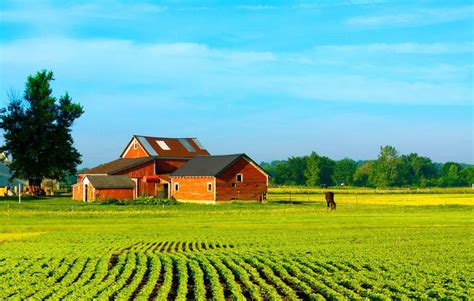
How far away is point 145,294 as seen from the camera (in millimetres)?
17266

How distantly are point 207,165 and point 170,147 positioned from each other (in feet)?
45.6

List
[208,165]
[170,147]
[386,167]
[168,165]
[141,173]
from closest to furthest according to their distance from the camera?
[208,165] → [141,173] → [168,165] → [170,147] → [386,167]

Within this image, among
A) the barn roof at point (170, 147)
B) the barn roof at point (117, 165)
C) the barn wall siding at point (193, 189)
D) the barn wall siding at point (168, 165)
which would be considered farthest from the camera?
the barn roof at point (170, 147)

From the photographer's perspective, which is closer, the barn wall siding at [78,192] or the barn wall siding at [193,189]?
the barn wall siding at [193,189]

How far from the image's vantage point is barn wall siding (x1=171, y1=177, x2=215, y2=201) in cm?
7438

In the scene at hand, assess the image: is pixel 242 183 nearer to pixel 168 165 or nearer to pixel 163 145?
pixel 168 165

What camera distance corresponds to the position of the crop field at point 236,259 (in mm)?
17781

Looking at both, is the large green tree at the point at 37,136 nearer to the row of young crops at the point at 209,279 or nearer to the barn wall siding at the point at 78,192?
the barn wall siding at the point at 78,192

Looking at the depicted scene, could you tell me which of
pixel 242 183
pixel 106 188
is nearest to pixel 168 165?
pixel 106 188

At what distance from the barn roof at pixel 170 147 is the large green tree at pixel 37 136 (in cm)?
1023

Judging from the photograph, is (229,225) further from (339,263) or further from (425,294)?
(425,294)

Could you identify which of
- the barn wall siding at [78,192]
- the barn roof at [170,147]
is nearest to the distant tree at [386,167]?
the barn roof at [170,147]

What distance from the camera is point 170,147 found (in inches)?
3578

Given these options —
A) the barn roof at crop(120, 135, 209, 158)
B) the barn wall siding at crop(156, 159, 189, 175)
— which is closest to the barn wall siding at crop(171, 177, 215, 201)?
the barn wall siding at crop(156, 159, 189, 175)
